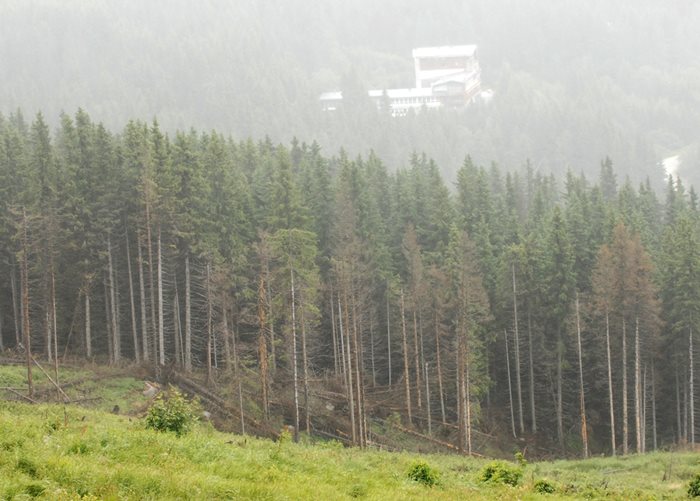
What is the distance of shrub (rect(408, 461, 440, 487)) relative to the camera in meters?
20.2

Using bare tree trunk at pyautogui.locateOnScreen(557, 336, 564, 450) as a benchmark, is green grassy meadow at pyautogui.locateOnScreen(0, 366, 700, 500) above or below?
above

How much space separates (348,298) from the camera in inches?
1689

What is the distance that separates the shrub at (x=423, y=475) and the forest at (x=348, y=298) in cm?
1930

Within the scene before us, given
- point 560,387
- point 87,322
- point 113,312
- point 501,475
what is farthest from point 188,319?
point 501,475

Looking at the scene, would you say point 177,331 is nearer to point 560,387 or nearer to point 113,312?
point 113,312

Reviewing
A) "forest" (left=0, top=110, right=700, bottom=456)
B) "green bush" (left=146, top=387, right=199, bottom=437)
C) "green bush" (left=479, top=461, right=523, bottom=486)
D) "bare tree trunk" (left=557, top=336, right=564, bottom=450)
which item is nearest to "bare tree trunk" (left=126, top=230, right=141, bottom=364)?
"forest" (left=0, top=110, right=700, bottom=456)

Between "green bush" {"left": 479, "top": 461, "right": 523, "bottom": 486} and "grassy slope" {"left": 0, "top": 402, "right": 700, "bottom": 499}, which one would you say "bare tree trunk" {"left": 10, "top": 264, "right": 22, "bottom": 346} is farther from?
"green bush" {"left": 479, "top": 461, "right": 523, "bottom": 486}

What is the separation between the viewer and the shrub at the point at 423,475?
2025 cm

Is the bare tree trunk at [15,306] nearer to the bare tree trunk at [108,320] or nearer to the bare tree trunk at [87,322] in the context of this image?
the bare tree trunk at [87,322]

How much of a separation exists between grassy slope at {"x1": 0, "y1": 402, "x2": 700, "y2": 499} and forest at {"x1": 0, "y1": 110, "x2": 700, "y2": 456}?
19.1 m

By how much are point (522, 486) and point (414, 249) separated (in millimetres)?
34059

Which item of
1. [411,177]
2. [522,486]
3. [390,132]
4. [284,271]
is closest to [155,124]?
[284,271]

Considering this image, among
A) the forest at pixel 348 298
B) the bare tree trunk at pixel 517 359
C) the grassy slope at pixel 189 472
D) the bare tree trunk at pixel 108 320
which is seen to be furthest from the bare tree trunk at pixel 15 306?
the bare tree trunk at pixel 517 359

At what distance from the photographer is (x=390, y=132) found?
171625 millimetres
